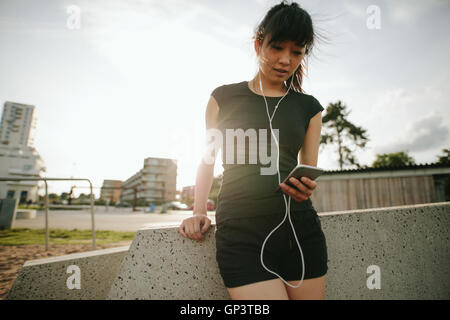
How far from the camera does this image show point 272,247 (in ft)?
3.35

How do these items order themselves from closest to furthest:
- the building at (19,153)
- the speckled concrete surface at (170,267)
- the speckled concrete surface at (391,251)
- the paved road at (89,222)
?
the speckled concrete surface at (170,267) < the speckled concrete surface at (391,251) < the paved road at (89,222) < the building at (19,153)

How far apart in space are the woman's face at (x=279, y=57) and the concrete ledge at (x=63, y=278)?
274 cm

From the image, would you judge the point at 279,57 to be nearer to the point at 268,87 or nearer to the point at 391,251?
the point at 268,87

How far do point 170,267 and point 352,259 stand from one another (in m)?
1.51

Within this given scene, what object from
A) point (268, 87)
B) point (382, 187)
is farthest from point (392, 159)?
point (268, 87)

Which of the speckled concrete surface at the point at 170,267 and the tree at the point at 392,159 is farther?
the tree at the point at 392,159

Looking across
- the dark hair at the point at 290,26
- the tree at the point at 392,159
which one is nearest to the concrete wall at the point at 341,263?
the dark hair at the point at 290,26

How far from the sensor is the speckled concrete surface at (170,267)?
1.42m

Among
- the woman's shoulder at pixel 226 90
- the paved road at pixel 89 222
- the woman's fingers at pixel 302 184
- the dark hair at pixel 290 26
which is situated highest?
the dark hair at pixel 290 26

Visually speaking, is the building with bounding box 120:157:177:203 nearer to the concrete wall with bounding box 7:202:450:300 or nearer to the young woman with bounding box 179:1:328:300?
the concrete wall with bounding box 7:202:450:300

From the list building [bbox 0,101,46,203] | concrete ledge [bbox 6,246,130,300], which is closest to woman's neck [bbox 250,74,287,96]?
concrete ledge [bbox 6,246,130,300]

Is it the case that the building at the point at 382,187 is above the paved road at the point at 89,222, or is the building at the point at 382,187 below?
above

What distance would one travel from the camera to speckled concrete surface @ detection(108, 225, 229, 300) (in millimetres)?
1424

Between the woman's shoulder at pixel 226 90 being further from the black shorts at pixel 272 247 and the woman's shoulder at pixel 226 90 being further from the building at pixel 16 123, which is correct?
the building at pixel 16 123
